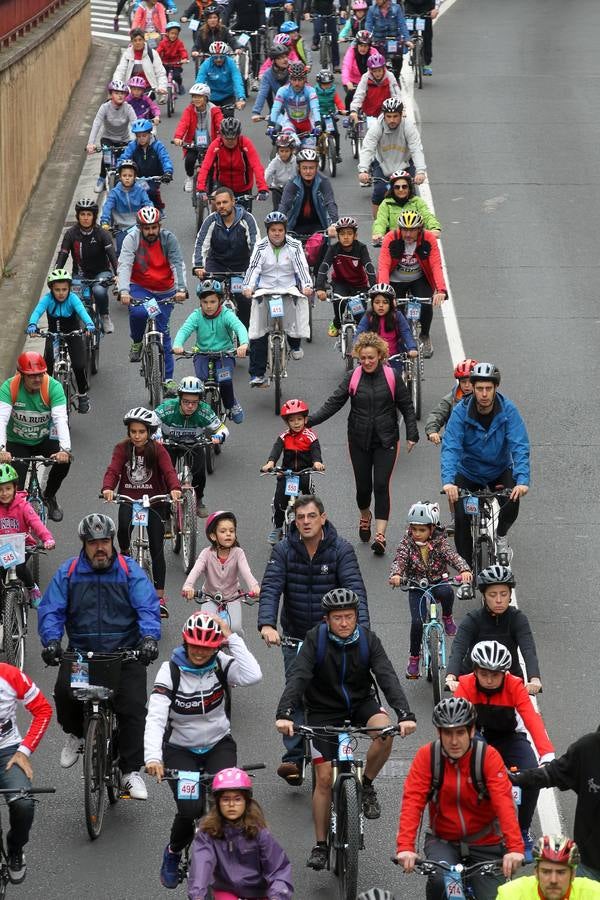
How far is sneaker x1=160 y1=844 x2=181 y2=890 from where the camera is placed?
11.4 meters

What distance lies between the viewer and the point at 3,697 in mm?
11508

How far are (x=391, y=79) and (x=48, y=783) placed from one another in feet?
57.1

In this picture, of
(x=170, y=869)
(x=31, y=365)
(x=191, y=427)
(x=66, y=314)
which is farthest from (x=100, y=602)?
(x=66, y=314)

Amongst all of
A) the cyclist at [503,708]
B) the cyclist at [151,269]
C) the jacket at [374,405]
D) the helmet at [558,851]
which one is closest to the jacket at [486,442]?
the jacket at [374,405]

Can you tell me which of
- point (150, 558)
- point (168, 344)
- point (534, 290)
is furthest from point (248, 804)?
point (534, 290)

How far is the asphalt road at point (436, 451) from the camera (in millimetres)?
12805

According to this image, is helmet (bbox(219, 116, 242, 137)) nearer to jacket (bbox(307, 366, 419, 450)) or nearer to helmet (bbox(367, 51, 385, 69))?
helmet (bbox(367, 51, 385, 69))

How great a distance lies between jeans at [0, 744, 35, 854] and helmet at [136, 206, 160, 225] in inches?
407

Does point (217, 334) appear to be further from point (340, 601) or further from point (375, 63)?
Result: point (375, 63)

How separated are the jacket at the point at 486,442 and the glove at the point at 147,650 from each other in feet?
13.1

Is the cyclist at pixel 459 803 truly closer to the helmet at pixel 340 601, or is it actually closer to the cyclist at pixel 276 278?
the helmet at pixel 340 601

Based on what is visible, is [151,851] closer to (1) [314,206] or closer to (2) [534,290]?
(1) [314,206]

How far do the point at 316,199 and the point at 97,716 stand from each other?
12.2m

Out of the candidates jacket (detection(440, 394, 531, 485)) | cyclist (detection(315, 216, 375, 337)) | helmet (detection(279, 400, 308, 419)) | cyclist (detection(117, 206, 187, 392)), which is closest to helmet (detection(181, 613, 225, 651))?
jacket (detection(440, 394, 531, 485))
